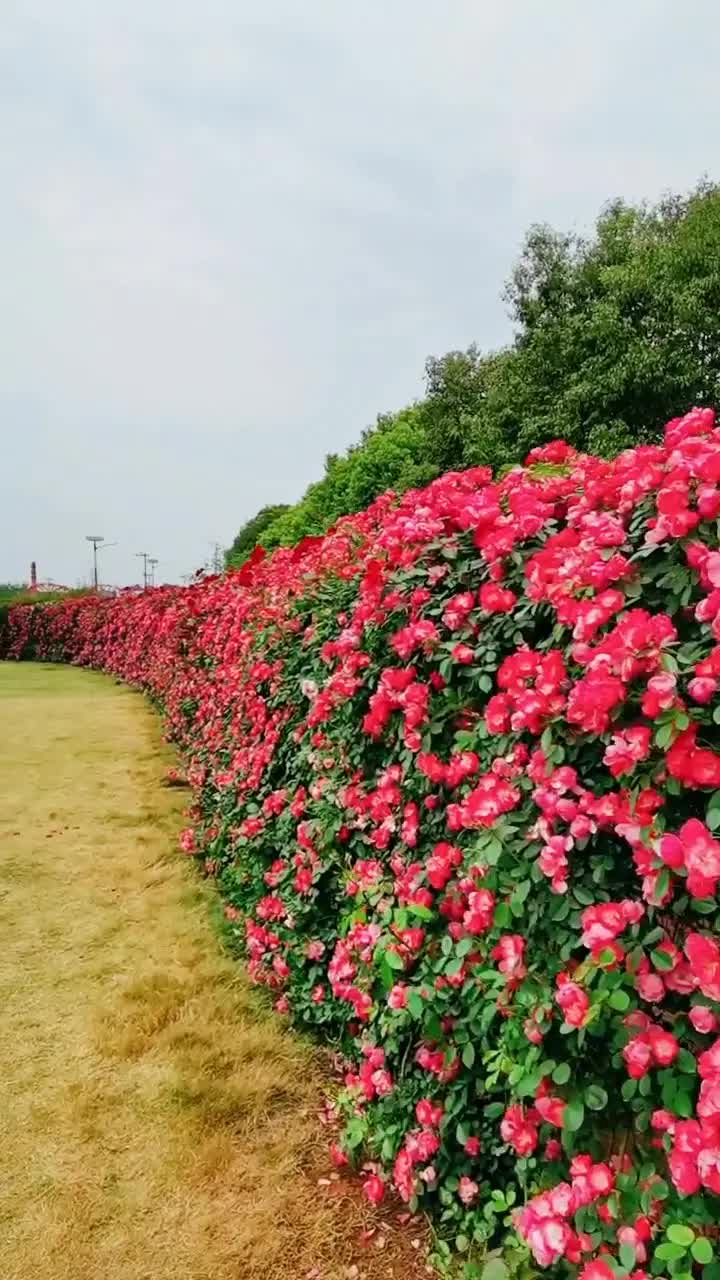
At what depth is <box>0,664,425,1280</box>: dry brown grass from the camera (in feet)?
6.42

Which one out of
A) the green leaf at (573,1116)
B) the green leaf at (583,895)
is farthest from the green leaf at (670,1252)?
the green leaf at (583,895)

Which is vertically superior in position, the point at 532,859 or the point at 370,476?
the point at 370,476

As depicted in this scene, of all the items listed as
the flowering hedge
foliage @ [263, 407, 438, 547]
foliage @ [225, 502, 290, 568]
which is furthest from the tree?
foliage @ [225, 502, 290, 568]

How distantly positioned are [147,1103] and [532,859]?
1.81 meters

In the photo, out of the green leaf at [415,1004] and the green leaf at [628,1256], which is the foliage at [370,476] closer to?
the green leaf at [415,1004]

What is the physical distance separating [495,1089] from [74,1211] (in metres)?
1.29

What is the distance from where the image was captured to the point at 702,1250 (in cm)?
117

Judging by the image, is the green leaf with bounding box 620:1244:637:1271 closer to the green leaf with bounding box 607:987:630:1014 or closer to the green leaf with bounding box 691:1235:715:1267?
the green leaf with bounding box 691:1235:715:1267

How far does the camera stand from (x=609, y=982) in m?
1.30

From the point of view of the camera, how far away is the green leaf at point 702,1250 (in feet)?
→ 3.81

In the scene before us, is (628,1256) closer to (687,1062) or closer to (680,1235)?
(680,1235)

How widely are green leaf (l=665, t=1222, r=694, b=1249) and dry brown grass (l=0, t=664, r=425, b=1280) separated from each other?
3.13ft

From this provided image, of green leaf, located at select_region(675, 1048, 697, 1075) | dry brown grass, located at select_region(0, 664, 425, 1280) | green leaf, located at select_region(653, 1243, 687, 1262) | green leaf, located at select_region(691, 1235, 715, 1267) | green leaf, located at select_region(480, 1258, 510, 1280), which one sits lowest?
dry brown grass, located at select_region(0, 664, 425, 1280)

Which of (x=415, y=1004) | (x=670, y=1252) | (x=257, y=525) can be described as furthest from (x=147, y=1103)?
(x=257, y=525)
